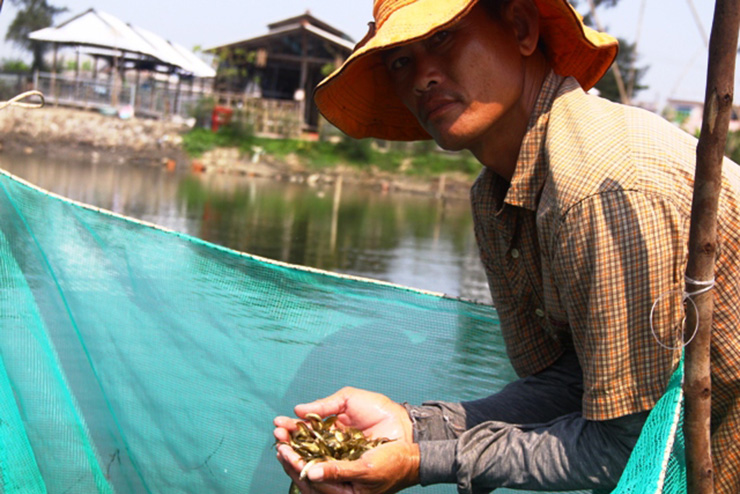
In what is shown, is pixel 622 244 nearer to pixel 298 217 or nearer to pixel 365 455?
pixel 365 455

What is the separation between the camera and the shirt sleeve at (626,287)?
135cm

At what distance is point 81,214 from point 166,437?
0.78 metres

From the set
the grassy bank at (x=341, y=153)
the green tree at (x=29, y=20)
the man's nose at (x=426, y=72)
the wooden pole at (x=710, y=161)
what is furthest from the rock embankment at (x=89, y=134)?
the wooden pole at (x=710, y=161)

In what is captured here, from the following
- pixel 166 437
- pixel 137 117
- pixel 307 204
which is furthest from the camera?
pixel 137 117

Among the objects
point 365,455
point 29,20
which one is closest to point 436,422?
point 365,455

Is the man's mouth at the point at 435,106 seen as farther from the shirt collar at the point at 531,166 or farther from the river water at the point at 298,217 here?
the river water at the point at 298,217

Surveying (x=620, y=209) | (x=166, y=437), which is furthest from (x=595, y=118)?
(x=166, y=437)

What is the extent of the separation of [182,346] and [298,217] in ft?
40.3

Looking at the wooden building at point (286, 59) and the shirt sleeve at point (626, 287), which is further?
the wooden building at point (286, 59)

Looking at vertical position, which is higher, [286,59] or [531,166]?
[286,59]

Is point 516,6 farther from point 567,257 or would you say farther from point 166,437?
point 166,437

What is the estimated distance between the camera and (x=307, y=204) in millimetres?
17875

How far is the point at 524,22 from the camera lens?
1.71m

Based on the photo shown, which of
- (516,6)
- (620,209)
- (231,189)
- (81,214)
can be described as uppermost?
(516,6)
